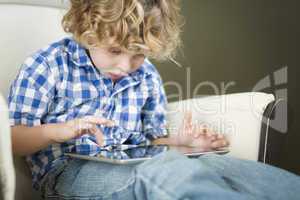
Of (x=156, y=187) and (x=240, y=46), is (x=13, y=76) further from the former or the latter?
(x=240, y=46)

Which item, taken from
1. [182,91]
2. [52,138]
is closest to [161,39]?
[52,138]

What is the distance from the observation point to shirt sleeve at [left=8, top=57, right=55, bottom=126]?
2.52 ft

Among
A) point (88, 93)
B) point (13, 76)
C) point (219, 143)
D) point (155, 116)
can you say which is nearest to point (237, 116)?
point (219, 143)

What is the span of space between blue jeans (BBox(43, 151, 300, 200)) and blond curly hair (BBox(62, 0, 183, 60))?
207 millimetres

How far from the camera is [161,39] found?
2.74 feet

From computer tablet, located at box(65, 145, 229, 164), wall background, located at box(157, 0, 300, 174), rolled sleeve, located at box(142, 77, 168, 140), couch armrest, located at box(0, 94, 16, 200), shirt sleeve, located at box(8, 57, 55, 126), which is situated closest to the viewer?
couch armrest, located at box(0, 94, 16, 200)

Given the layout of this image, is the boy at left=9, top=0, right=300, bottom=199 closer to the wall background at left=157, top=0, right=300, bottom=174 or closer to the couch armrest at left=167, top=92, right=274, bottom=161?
the couch armrest at left=167, top=92, right=274, bottom=161

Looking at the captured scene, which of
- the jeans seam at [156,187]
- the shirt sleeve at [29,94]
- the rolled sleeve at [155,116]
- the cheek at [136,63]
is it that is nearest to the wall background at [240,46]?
the rolled sleeve at [155,116]

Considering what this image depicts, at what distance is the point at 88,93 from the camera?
0.84 metres

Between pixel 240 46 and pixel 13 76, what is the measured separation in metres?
0.68

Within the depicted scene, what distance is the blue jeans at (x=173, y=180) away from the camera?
552mm

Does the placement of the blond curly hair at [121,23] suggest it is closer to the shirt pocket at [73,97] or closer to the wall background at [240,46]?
the shirt pocket at [73,97]

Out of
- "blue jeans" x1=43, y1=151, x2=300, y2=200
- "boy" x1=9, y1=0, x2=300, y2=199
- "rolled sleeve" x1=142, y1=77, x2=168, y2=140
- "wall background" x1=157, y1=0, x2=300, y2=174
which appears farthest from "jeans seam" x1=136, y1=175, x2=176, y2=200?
"wall background" x1=157, y1=0, x2=300, y2=174

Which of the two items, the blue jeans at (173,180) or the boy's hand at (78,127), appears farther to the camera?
the boy's hand at (78,127)
